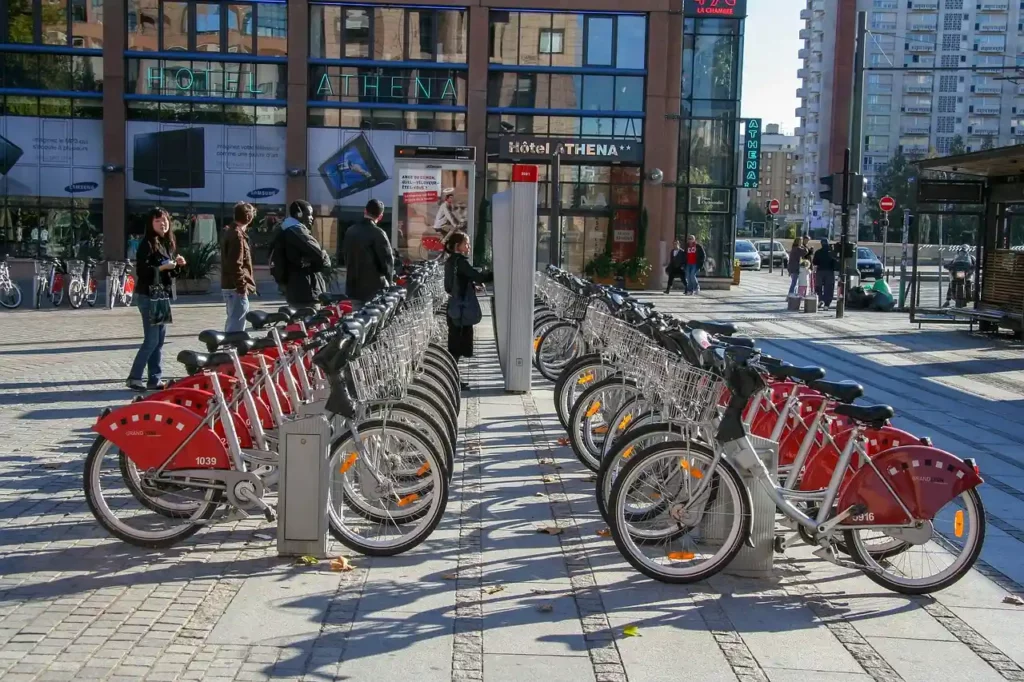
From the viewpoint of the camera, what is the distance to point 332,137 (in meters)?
36.6

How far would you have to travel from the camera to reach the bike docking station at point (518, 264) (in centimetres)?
1168

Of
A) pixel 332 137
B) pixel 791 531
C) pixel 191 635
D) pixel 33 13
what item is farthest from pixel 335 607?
pixel 33 13

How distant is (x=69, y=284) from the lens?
23188mm

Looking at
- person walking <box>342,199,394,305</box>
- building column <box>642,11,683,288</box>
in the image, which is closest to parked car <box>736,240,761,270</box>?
building column <box>642,11,683,288</box>

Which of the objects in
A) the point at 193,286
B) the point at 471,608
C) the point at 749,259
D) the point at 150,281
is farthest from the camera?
the point at 749,259

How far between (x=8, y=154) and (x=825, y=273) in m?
23.2

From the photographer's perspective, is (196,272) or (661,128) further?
(661,128)

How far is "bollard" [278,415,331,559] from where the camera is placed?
595 centimetres

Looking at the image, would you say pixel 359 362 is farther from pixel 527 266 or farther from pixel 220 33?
pixel 220 33

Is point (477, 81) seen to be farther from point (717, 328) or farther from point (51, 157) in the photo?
point (717, 328)

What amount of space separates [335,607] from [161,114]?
3323 cm

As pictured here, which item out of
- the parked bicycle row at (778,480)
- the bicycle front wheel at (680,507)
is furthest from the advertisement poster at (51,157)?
the bicycle front wheel at (680,507)

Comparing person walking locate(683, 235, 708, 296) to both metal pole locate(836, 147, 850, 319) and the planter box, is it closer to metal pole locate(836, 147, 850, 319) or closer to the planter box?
metal pole locate(836, 147, 850, 319)

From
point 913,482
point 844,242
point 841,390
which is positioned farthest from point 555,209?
point 913,482
